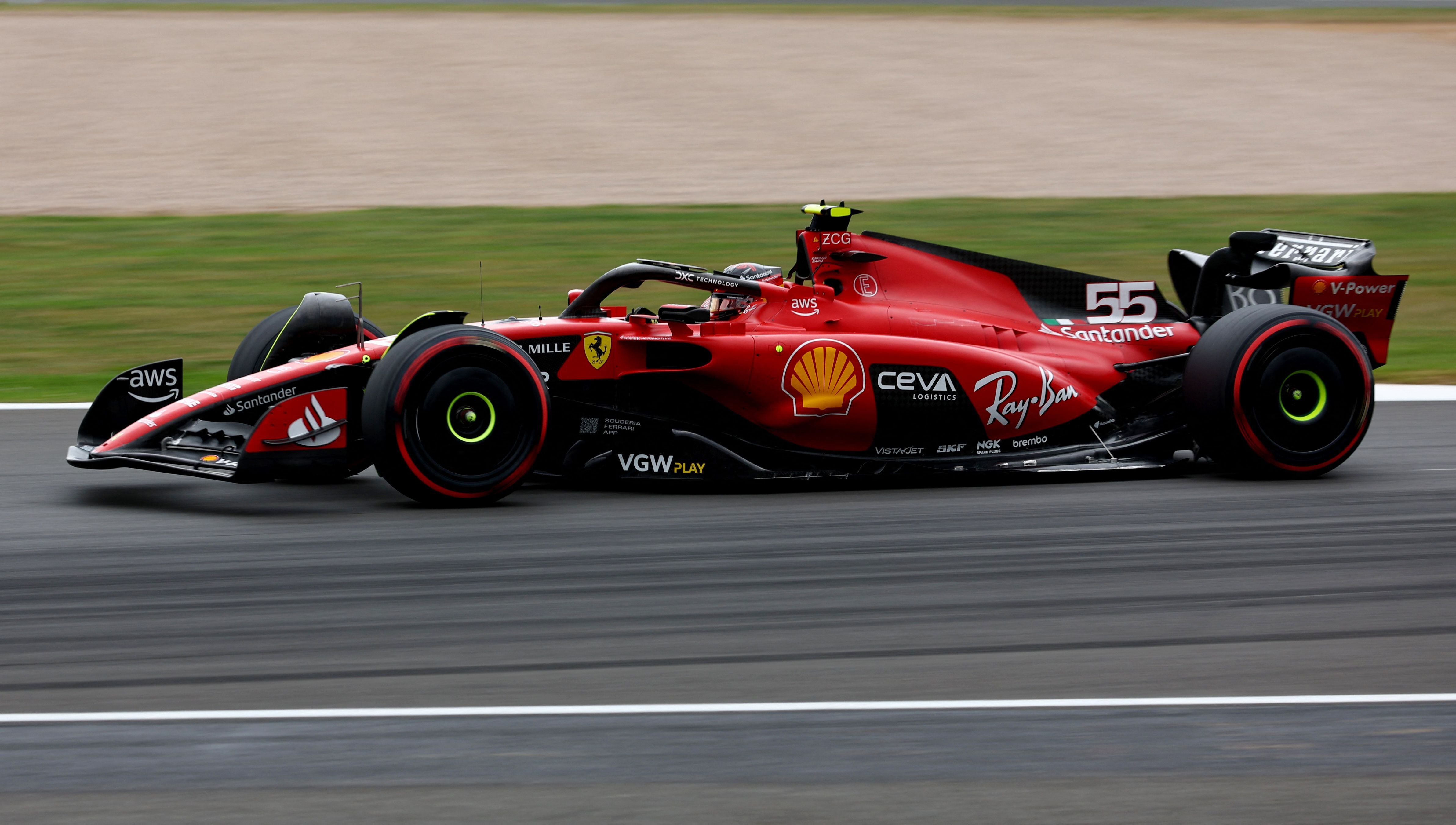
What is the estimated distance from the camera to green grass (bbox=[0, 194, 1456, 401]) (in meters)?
12.4

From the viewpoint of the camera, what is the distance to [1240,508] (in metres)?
6.85

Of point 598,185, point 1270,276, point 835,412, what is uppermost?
point 598,185

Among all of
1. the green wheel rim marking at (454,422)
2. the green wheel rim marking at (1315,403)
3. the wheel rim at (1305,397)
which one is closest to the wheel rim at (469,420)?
the green wheel rim marking at (454,422)

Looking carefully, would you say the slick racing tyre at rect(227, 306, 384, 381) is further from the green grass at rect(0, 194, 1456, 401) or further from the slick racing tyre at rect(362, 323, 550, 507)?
the green grass at rect(0, 194, 1456, 401)

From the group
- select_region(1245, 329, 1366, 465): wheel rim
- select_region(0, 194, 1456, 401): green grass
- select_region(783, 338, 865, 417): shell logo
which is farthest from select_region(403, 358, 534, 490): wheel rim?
select_region(0, 194, 1456, 401): green grass

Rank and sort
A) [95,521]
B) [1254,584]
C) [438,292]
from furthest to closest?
[438,292], [95,521], [1254,584]

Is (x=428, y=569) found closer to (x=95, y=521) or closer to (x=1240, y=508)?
(x=95, y=521)

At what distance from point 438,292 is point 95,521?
25.5 ft

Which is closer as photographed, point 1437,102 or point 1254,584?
point 1254,584

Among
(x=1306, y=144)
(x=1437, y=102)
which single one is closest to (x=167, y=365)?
(x=1306, y=144)

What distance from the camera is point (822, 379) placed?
715 centimetres

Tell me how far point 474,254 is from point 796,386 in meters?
9.36

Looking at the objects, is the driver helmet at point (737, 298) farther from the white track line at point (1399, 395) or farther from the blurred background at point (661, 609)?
the white track line at point (1399, 395)

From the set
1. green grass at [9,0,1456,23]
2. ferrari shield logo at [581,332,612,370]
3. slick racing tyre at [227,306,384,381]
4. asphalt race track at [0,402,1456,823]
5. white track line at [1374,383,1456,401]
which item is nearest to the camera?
asphalt race track at [0,402,1456,823]
